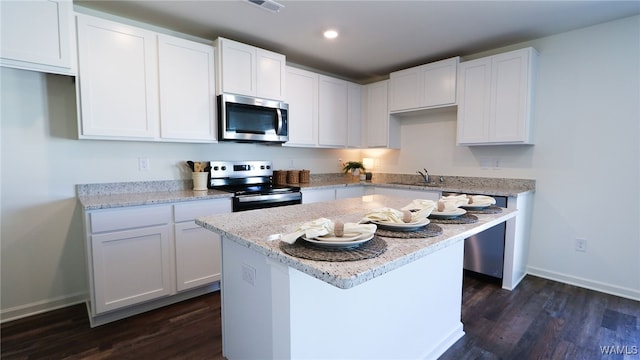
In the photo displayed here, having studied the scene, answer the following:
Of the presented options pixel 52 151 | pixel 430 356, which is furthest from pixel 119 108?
pixel 430 356

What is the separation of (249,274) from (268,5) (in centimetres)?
201

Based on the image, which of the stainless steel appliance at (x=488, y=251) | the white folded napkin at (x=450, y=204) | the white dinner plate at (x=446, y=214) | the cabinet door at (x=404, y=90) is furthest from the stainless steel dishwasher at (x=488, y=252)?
the white dinner plate at (x=446, y=214)

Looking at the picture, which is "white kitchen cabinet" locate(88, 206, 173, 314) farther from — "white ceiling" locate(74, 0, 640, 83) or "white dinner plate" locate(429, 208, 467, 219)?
"white dinner plate" locate(429, 208, 467, 219)

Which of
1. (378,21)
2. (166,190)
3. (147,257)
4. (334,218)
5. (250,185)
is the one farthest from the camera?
(250,185)

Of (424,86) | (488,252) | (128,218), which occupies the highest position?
(424,86)

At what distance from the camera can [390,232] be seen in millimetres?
1218

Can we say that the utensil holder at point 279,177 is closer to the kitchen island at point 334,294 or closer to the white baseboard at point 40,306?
the kitchen island at point 334,294

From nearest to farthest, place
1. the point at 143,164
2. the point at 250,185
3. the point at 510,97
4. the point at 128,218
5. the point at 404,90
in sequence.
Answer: the point at 128,218 → the point at 143,164 → the point at 510,97 → the point at 250,185 → the point at 404,90

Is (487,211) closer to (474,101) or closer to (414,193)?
(414,193)

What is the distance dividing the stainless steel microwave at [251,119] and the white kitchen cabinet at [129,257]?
0.95 m

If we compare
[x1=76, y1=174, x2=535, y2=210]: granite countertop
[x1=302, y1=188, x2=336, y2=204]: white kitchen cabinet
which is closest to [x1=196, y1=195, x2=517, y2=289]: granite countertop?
[x1=76, y1=174, x2=535, y2=210]: granite countertop

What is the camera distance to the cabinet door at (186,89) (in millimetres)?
2529

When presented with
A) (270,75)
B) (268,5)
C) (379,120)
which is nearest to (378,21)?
(268,5)

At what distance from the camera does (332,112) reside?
3.87 meters
